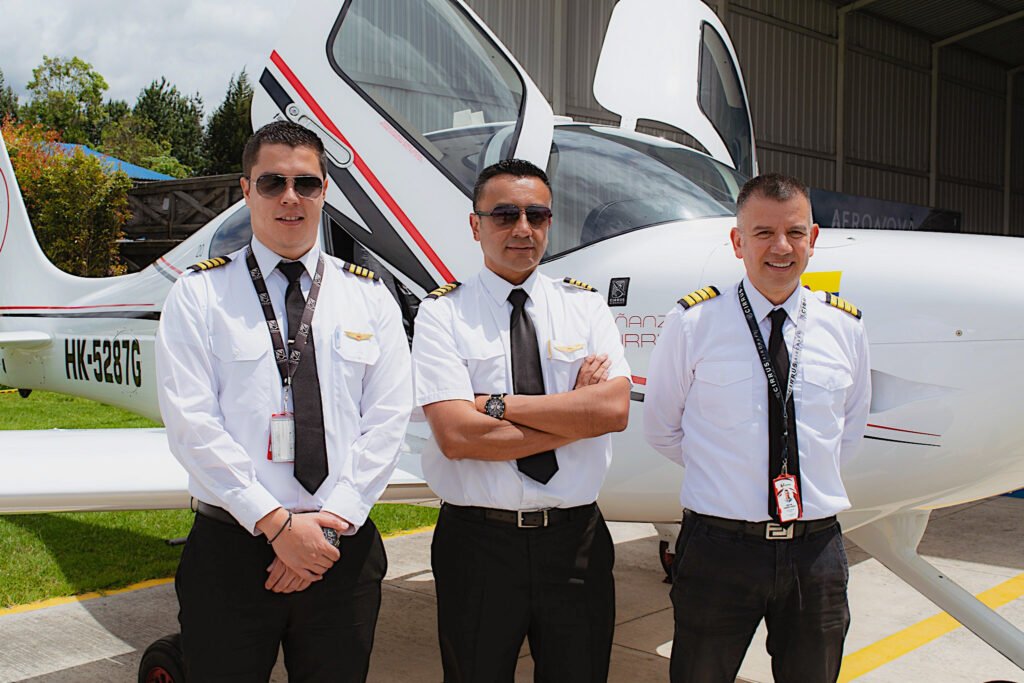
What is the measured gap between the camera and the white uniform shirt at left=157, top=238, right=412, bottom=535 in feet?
6.56

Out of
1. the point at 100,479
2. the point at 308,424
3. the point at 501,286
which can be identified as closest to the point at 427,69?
the point at 501,286

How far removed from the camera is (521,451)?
2.28m

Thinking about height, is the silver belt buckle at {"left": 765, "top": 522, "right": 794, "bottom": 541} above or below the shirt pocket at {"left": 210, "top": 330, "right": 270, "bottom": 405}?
below

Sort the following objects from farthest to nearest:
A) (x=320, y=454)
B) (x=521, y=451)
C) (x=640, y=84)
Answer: (x=640, y=84) < (x=521, y=451) < (x=320, y=454)

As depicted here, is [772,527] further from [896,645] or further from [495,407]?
[896,645]

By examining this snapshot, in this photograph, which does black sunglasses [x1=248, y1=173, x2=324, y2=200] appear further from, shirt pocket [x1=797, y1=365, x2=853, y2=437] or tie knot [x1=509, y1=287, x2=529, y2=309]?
shirt pocket [x1=797, y1=365, x2=853, y2=437]

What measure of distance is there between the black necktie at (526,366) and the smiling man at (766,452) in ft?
1.11

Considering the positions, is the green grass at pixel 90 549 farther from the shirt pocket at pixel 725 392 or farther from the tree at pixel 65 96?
the tree at pixel 65 96

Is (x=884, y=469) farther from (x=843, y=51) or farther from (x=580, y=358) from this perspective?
(x=843, y=51)

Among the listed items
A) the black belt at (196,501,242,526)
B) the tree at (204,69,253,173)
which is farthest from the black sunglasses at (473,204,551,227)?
the tree at (204,69,253,173)

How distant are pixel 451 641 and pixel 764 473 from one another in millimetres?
878

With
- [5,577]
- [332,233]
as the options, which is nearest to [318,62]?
[332,233]

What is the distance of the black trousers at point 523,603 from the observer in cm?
225

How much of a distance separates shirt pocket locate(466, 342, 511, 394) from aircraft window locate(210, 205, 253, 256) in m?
2.75
